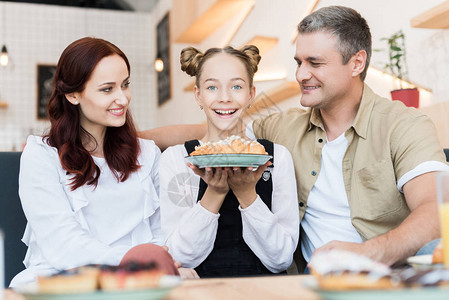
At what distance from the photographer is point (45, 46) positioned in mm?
6602

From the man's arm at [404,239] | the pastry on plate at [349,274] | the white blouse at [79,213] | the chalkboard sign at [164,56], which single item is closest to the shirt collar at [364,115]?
the man's arm at [404,239]

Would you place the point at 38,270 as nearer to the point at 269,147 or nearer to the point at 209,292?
the point at 269,147

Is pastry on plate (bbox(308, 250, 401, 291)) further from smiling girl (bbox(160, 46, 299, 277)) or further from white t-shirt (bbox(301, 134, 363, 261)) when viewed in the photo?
white t-shirt (bbox(301, 134, 363, 261))

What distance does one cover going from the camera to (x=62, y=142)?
1760 millimetres

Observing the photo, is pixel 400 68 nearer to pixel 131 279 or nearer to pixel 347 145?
pixel 347 145

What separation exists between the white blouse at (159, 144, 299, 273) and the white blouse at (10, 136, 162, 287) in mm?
153

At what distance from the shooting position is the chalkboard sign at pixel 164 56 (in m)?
6.33

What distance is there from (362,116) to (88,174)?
97 centimetres

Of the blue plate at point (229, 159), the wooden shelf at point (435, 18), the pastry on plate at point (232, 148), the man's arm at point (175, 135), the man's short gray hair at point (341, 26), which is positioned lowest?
the blue plate at point (229, 159)

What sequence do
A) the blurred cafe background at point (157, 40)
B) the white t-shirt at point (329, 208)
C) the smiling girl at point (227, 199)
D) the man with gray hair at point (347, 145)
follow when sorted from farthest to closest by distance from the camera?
1. the blurred cafe background at point (157, 40)
2. the white t-shirt at point (329, 208)
3. the man with gray hair at point (347, 145)
4. the smiling girl at point (227, 199)

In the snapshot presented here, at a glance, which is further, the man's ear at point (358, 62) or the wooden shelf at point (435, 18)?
the wooden shelf at point (435, 18)

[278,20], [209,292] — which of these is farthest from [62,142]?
[278,20]

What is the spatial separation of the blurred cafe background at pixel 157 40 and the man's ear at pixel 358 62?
2.56 ft

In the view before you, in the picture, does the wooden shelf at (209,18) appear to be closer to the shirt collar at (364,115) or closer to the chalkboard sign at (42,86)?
the chalkboard sign at (42,86)
